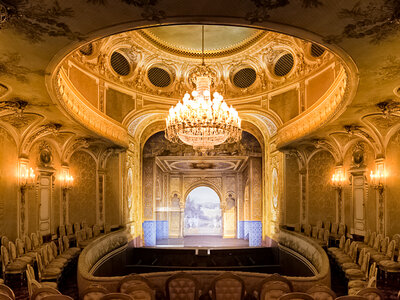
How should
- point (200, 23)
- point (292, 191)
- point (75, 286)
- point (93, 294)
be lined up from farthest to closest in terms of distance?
point (292, 191), point (75, 286), point (93, 294), point (200, 23)

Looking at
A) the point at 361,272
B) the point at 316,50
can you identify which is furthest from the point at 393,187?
the point at 316,50

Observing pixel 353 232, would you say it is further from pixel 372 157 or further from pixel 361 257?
pixel 361 257

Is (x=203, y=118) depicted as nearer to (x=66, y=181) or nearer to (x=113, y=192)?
(x=66, y=181)

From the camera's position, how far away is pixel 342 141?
12.1 metres

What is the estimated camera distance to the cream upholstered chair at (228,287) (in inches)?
221

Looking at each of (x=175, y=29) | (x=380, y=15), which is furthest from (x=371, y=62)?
(x=175, y=29)

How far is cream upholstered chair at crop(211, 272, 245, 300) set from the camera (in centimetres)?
562

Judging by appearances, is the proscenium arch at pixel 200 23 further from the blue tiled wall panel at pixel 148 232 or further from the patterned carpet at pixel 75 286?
the blue tiled wall panel at pixel 148 232

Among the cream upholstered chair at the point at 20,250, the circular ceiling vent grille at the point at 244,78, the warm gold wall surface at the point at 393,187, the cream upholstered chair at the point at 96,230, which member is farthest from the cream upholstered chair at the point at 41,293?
the circular ceiling vent grille at the point at 244,78

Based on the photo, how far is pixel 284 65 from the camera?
13.8 meters

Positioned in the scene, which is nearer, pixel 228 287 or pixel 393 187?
pixel 228 287

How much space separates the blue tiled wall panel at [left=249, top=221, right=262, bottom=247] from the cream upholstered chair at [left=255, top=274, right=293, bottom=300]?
1222cm

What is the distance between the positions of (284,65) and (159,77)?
544cm

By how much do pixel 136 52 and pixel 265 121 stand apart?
6.45 m
